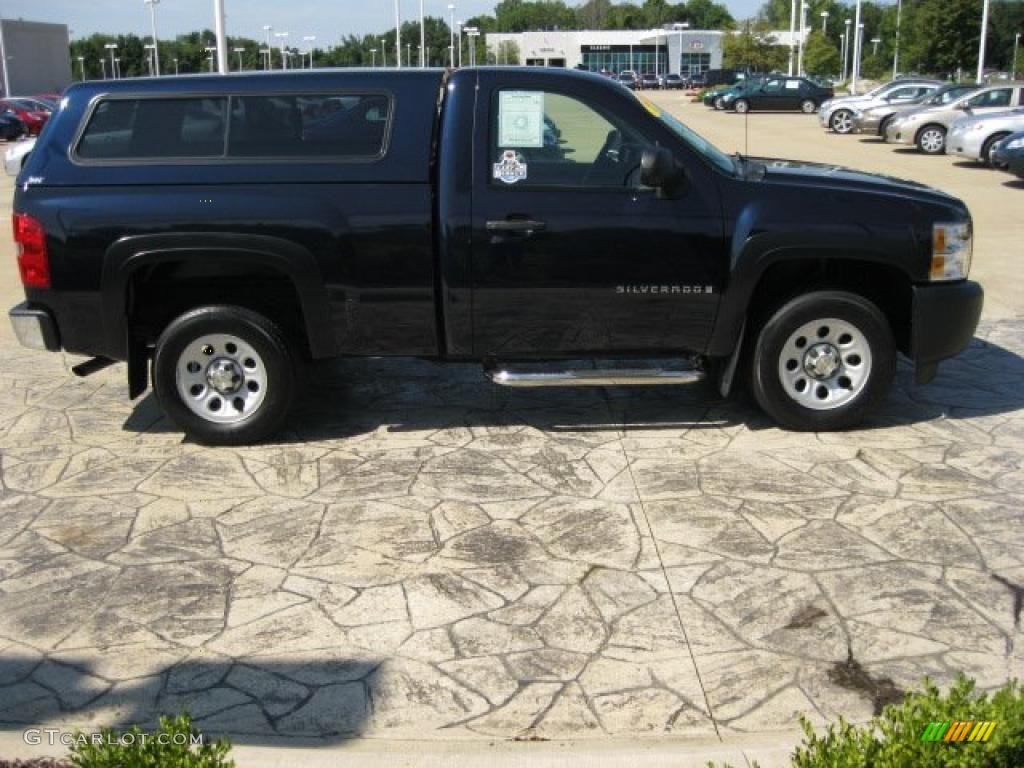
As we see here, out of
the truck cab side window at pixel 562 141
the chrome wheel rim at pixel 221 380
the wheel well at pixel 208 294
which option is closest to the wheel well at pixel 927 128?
the truck cab side window at pixel 562 141

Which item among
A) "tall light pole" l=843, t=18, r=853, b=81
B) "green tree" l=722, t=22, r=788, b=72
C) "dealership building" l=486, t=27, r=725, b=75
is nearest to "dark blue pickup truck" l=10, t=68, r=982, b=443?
"green tree" l=722, t=22, r=788, b=72

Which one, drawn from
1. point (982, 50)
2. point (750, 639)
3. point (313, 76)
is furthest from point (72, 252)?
point (982, 50)

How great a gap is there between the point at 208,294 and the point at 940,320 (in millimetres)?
4180

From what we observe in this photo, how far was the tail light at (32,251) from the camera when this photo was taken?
20.1 ft

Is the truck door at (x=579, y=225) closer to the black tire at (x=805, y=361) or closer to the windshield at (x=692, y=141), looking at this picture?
the windshield at (x=692, y=141)

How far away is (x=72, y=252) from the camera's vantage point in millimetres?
6098

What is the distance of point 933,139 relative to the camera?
83.4 feet

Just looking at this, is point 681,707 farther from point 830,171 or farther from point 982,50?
point 982,50

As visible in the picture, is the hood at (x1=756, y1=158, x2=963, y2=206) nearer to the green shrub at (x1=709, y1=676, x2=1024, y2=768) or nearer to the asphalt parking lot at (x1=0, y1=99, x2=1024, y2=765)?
the asphalt parking lot at (x1=0, y1=99, x2=1024, y2=765)

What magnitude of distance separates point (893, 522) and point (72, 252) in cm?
449

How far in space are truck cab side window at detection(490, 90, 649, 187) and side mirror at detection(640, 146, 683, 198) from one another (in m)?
0.16

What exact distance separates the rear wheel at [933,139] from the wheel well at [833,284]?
20.6 m

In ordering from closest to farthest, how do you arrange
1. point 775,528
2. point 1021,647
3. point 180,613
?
point 1021,647 → point 180,613 → point 775,528

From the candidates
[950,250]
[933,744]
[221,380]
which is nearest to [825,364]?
[950,250]
